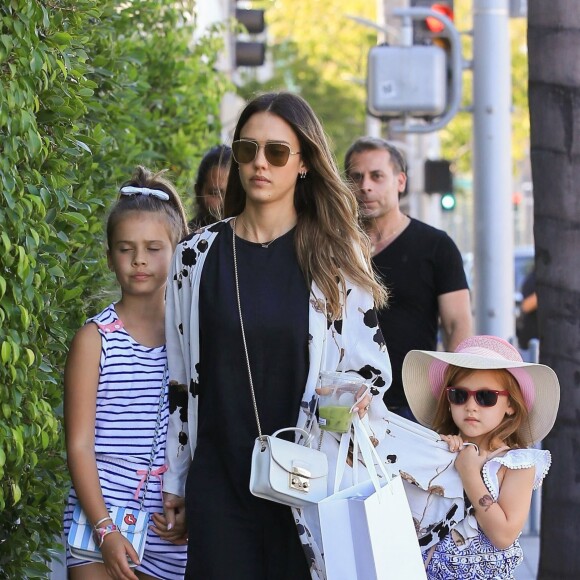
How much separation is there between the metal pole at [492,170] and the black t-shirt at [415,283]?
4.28 metres

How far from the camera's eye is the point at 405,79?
11211mm

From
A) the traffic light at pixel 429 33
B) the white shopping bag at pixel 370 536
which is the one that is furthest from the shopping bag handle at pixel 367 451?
the traffic light at pixel 429 33

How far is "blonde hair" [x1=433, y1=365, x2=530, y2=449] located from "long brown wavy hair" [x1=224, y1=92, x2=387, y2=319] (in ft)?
1.35

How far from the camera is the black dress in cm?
378

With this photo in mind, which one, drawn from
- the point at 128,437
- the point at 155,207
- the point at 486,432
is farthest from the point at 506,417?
the point at 155,207

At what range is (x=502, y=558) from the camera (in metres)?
4.02

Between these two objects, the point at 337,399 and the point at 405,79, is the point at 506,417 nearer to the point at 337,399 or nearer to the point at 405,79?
the point at 337,399

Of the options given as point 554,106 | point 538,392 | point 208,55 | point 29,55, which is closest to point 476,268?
point 208,55

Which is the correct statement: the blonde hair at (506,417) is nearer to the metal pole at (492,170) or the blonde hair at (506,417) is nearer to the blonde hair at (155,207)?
the blonde hair at (155,207)

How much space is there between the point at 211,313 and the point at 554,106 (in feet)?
6.35

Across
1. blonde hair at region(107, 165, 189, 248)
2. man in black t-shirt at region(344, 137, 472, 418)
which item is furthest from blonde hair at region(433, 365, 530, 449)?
man in black t-shirt at region(344, 137, 472, 418)

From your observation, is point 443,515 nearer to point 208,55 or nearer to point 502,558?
point 502,558

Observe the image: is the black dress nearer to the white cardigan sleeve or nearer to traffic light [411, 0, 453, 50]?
the white cardigan sleeve

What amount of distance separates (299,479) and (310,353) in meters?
0.35
